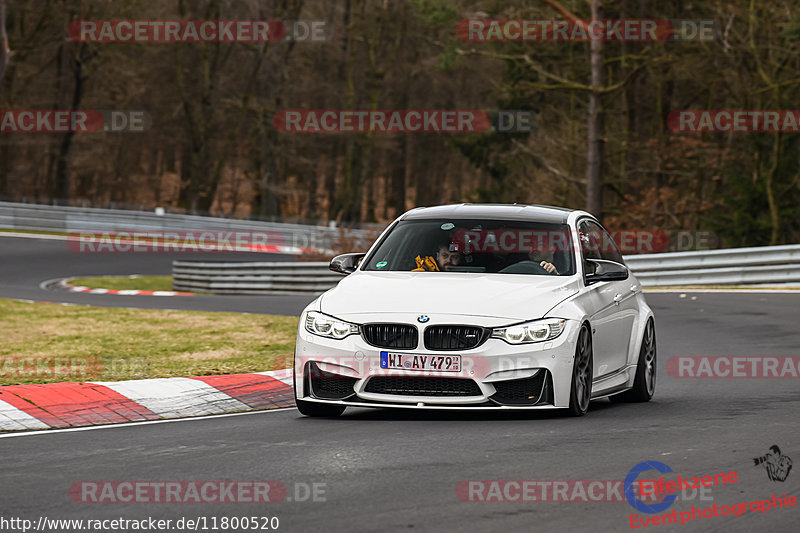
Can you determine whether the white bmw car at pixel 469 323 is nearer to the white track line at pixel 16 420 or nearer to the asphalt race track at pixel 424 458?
the asphalt race track at pixel 424 458

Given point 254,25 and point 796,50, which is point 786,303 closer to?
point 796,50

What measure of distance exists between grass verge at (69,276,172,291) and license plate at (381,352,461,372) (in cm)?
2239

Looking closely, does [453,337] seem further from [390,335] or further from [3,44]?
[3,44]

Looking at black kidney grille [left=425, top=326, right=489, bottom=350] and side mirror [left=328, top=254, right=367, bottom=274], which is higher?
side mirror [left=328, top=254, right=367, bottom=274]

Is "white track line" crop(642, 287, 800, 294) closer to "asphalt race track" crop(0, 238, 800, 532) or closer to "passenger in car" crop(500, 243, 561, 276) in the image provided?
"asphalt race track" crop(0, 238, 800, 532)

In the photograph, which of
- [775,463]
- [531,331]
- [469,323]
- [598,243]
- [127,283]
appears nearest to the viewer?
[775,463]

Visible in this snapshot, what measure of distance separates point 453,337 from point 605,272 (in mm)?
1750

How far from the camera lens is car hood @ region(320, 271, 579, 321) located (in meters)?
8.93

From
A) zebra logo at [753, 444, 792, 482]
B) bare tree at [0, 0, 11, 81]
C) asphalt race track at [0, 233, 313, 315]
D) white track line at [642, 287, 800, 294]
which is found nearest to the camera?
zebra logo at [753, 444, 792, 482]

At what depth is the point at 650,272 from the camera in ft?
89.6

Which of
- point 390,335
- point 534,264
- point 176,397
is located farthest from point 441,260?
point 176,397

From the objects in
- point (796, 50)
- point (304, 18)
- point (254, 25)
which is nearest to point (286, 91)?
point (304, 18)

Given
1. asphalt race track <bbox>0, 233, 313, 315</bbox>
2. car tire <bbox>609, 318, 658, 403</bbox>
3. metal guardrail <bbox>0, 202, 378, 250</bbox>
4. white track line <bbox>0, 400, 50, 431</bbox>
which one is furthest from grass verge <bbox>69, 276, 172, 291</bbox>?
white track line <bbox>0, 400, 50, 431</bbox>

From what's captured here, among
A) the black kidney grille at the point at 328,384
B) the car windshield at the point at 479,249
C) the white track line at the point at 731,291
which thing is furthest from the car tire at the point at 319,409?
the white track line at the point at 731,291
